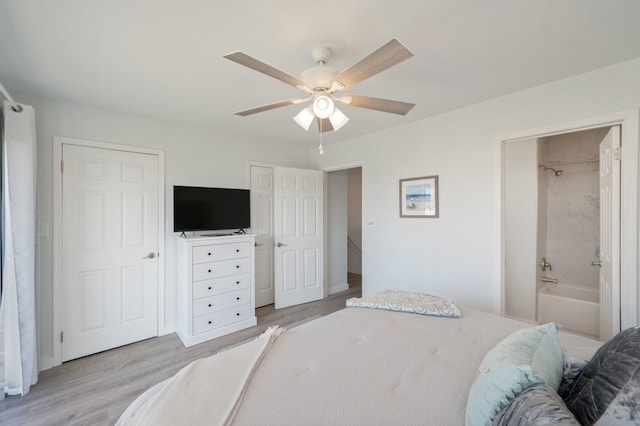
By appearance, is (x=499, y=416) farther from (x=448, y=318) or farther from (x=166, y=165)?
(x=166, y=165)

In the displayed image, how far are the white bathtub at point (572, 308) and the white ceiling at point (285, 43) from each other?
249 cm

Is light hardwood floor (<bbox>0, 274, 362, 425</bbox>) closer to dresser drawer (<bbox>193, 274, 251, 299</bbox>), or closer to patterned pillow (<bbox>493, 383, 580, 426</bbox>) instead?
dresser drawer (<bbox>193, 274, 251, 299</bbox>)

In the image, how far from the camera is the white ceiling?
4.39ft

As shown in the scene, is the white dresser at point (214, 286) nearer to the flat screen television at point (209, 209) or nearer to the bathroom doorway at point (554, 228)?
the flat screen television at point (209, 209)

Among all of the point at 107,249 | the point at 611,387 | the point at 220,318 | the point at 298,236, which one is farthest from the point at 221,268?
the point at 611,387

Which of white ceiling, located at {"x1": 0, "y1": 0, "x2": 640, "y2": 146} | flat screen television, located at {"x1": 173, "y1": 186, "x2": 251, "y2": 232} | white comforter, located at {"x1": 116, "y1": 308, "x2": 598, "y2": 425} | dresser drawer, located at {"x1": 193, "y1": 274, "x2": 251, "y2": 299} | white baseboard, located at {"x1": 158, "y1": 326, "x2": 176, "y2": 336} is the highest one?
white ceiling, located at {"x1": 0, "y1": 0, "x2": 640, "y2": 146}

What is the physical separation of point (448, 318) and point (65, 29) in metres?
2.89

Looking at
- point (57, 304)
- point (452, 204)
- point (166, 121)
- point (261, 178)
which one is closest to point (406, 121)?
point (452, 204)

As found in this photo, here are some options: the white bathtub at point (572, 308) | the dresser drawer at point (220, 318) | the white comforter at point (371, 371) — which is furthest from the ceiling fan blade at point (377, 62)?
the white bathtub at point (572, 308)

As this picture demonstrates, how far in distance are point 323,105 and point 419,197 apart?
1906 millimetres

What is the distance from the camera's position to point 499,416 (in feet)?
2.53

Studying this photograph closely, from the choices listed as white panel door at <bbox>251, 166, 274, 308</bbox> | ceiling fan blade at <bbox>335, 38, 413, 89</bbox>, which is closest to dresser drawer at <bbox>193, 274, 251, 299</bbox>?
white panel door at <bbox>251, 166, 274, 308</bbox>

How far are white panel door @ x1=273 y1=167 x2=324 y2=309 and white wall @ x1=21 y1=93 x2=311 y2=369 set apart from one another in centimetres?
42

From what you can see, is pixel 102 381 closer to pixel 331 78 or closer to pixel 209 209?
pixel 209 209
